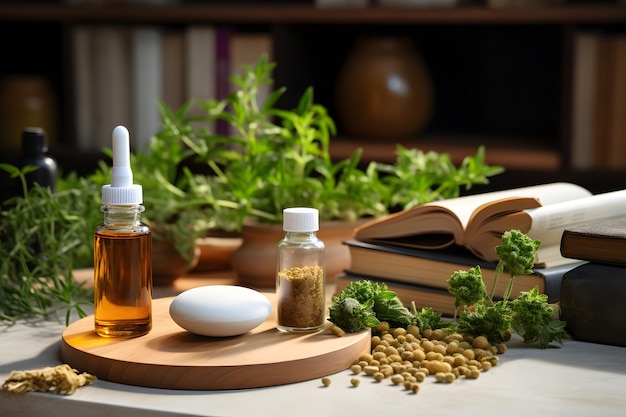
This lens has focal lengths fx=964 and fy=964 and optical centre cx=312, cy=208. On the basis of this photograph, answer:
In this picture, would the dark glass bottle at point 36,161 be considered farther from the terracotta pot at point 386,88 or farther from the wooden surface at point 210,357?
the terracotta pot at point 386,88

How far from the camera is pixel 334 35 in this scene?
3277 millimetres

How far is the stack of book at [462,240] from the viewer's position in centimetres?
130

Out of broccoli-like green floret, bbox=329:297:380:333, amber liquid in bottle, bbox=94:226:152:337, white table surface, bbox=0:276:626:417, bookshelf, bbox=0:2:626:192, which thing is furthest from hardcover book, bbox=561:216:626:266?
bookshelf, bbox=0:2:626:192

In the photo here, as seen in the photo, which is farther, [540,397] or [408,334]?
[408,334]

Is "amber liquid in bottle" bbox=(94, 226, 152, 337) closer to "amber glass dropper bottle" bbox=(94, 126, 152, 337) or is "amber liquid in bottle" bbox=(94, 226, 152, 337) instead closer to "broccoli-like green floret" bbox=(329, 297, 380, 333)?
"amber glass dropper bottle" bbox=(94, 126, 152, 337)

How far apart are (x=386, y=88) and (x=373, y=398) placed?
81.1 inches

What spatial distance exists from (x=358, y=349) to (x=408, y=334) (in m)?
0.09

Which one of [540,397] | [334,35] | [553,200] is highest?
[334,35]

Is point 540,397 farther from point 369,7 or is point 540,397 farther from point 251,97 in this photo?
point 369,7

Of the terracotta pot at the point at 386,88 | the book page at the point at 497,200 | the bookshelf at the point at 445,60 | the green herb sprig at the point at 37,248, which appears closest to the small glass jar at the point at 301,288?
the book page at the point at 497,200

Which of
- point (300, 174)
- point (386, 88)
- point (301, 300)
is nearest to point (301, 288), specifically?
point (301, 300)

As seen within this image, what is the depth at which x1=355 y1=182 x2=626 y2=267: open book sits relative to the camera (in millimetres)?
1298

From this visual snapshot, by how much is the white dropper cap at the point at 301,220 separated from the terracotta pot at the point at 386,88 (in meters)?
1.87

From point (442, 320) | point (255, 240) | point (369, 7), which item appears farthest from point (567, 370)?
point (369, 7)
